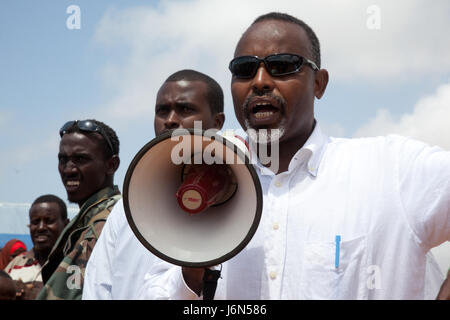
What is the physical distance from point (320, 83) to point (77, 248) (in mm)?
1868

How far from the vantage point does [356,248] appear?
204cm

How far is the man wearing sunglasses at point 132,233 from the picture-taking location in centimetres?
290

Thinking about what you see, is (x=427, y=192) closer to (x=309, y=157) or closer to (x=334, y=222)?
(x=334, y=222)

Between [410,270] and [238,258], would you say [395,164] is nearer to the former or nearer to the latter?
[410,270]

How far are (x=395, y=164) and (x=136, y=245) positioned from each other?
59.3 inches

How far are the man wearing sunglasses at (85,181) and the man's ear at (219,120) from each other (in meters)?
0.88

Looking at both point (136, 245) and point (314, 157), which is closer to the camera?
point (314, 157)

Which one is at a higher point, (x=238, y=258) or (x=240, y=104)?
(x=240, y=104)

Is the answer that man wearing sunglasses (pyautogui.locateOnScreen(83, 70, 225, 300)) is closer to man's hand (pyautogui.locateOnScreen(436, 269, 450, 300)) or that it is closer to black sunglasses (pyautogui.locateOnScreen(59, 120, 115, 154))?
black sunglasses (pyautogui.locateOnScreen(59, 120, 115, 154))

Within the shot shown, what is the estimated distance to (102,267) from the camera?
119 inches

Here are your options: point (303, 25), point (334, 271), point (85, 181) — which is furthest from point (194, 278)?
point (85, 181)

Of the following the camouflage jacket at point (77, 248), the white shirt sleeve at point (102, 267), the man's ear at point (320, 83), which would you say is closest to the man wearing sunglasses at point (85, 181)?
the camouflage jacket at point (77, 248)
